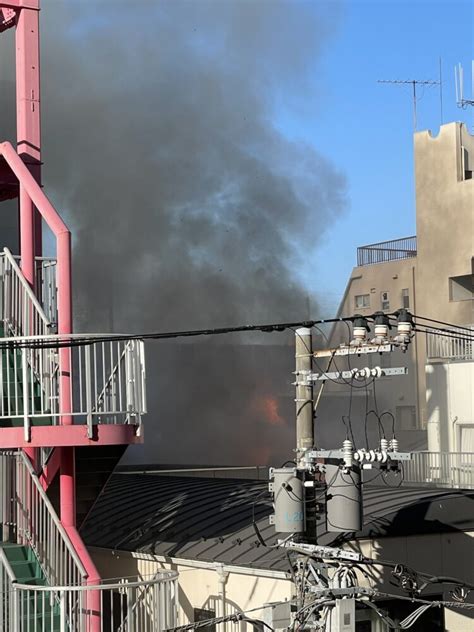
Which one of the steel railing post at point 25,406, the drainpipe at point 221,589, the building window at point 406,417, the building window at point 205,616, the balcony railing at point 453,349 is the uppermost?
the balcony railing at point 453,349

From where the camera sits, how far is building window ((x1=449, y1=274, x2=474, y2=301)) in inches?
2047

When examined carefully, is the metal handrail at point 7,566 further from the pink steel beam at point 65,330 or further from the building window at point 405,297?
the building window at point 405,297

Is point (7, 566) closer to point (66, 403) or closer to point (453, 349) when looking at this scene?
point (66, 403)

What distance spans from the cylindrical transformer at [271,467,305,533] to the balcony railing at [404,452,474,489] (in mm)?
17450

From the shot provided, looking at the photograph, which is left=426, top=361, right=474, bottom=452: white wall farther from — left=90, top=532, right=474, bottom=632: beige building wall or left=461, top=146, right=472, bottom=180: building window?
left=90, top=532, right=474, bottom=632: beige building wall

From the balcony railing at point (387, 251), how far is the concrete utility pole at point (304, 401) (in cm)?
4238

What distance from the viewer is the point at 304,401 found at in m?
16.1

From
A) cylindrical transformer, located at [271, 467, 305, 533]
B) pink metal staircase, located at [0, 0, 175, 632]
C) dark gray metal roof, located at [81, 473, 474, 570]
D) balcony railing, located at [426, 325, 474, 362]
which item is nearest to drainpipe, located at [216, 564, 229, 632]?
dark gray metal roof, located at [81, 473, 474, 570]

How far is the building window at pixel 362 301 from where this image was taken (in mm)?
61688

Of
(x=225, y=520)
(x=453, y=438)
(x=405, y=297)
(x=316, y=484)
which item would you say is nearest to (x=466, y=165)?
(x=405, y=297)

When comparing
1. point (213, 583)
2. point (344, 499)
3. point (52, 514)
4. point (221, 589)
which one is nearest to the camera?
point (344, 499)

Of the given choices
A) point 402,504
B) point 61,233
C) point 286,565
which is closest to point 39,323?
point 61,233

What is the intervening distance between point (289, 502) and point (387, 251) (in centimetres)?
4548

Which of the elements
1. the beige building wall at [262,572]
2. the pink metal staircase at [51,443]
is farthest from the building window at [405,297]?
the pink metal staircase at [51,443]
